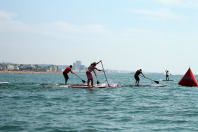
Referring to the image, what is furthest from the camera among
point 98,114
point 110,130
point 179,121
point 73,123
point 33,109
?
point 33,109

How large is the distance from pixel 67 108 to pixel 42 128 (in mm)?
4349

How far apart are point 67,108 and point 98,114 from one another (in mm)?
2090

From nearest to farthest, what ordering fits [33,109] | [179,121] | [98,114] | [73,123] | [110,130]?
[110,130] < [73,123] < [179,121] < [98,114] < [33,109]

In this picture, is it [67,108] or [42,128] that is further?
[67,108]

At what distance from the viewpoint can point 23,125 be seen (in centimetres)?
990

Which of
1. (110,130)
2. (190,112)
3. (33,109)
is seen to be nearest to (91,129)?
(110,130)

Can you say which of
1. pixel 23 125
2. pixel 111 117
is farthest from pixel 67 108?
pixel 23 125

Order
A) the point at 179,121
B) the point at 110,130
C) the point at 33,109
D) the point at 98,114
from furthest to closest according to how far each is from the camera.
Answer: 1. the point at 33,109
2. the point at 98,114
3. the point at 179,121
4. the point at 110,130

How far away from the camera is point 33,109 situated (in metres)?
13.4

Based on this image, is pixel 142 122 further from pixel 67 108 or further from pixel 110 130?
pixel 67 108

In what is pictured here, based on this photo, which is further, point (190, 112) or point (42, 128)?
point (190, 112)

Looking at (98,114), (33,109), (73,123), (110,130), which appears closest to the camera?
(110,130)

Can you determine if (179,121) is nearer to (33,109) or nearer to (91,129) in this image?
(91,129)

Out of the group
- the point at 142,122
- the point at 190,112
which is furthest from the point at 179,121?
the point at 190,112
